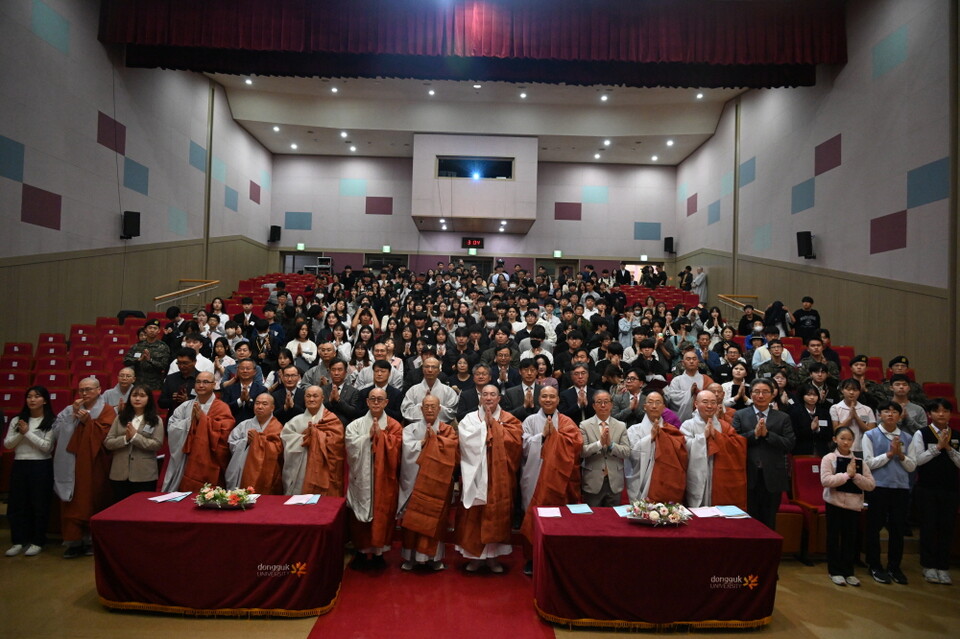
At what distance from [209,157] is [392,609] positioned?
45.1 ft

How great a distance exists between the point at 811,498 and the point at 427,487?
3.54m

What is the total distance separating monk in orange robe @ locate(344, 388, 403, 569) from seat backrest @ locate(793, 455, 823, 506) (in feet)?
12.0

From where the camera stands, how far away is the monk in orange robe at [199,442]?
4.77 m

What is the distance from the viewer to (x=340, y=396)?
5.58m

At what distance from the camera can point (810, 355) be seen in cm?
734

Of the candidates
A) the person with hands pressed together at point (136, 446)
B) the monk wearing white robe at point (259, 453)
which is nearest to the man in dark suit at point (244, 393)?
the monk wearing white robe at point (259, 453)

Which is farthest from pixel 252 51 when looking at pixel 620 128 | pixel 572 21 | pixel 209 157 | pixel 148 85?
pixel 620 128

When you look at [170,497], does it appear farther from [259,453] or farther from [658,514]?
[658,514]

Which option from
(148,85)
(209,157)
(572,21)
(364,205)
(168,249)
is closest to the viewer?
(572,21)

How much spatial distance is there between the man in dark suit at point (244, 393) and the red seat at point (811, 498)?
198 inches

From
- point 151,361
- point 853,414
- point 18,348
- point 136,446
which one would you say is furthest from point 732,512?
point 18,348

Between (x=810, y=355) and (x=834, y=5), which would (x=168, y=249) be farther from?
(x=834, y=5)

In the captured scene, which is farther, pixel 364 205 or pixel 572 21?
pixel 364 205

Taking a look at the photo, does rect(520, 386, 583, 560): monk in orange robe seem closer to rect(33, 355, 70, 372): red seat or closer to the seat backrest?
the seat backrest
